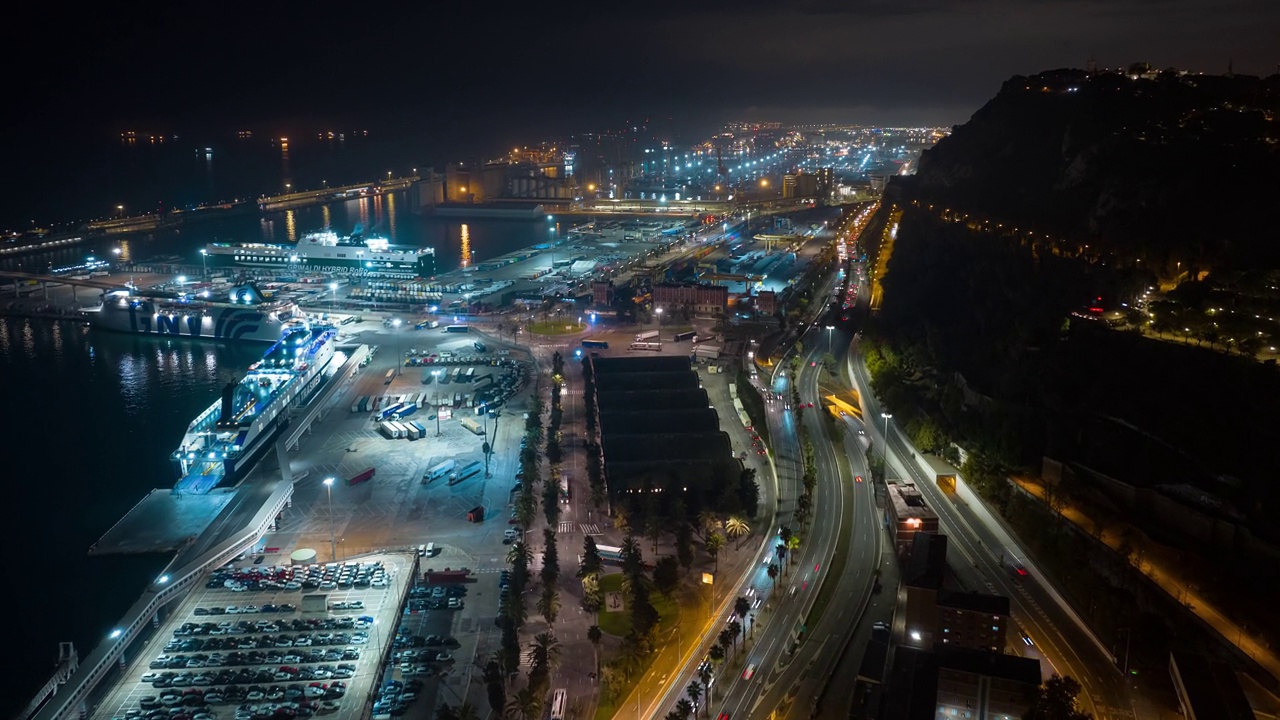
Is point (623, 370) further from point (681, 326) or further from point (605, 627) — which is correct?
point (605, 627)

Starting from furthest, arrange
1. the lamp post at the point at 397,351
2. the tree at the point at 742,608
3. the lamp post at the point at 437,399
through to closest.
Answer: the lamp post at the point at 397,351 → the lamp post at the point at 437,399 → the tree at the point at 742,608

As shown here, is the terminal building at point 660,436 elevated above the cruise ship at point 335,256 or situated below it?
below

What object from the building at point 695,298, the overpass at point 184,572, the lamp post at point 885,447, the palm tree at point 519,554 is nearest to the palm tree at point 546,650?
the palm tree at point 519,554

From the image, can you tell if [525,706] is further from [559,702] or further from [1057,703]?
[1057,703]

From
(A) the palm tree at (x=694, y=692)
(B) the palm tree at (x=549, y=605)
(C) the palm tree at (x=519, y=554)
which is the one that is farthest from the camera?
(C) the palm tree at (x=519, y=554)

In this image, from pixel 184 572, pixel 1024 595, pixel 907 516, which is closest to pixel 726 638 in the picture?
pixel 907 516

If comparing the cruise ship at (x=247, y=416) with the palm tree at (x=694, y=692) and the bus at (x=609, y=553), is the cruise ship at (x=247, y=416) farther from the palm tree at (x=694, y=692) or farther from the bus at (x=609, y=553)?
the palm tree at (x=694, y=692)

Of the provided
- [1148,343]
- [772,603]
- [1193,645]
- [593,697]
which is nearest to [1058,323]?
[1148,343]
